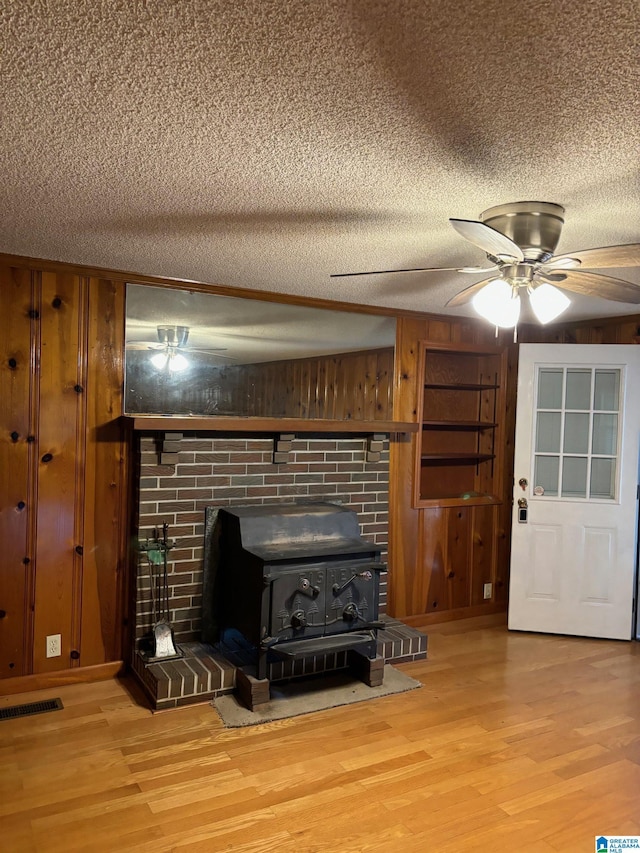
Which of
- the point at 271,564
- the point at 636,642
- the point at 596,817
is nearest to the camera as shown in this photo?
the point at 596,817

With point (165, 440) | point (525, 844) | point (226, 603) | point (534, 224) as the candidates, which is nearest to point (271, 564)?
point (226, 603)

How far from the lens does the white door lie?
4488 mm

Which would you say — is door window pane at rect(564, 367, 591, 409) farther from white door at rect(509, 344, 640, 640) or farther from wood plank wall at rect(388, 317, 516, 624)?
wood plank wall at rect(388, 317, 516, 624)

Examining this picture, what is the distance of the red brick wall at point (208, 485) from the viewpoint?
144 inches

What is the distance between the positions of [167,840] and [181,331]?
245 cm

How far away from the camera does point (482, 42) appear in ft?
4.26

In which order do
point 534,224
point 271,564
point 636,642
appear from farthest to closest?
point 636,642, point 271,564, point 534,224

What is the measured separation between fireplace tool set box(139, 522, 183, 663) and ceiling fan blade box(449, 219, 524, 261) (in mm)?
2377

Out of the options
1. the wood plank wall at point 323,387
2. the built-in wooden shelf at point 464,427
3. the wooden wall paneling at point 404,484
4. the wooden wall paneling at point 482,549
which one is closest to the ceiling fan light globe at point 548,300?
the wood plank wall at point 323,387

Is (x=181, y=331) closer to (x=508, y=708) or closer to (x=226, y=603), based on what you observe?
(x=226, y=603)

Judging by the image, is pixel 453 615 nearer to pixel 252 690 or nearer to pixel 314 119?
pixel 252 690

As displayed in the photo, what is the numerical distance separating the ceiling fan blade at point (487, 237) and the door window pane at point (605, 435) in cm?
275

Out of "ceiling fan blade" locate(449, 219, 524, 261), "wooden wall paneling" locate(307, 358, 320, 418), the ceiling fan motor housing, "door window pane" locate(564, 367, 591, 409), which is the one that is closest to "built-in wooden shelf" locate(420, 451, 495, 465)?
"door window pane" locate(564, 367, 591, 409)

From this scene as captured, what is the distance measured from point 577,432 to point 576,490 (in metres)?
0.40
